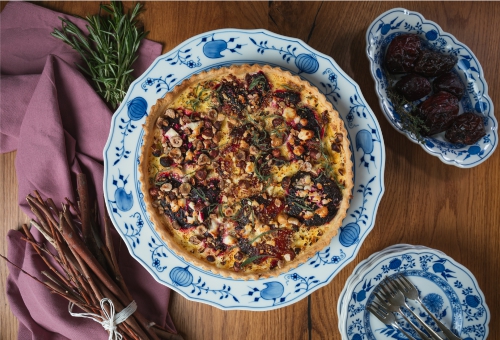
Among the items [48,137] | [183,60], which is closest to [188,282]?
[48,137]

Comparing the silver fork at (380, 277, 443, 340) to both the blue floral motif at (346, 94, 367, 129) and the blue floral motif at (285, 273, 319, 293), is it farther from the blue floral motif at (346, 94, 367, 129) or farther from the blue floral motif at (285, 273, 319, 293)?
the blue floral motif at (346, 94, 367, 129)

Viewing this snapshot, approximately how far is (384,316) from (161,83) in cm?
197

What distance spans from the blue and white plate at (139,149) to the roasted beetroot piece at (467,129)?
0.49 m

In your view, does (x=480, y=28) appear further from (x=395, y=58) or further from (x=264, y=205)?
(x=264, y=205)

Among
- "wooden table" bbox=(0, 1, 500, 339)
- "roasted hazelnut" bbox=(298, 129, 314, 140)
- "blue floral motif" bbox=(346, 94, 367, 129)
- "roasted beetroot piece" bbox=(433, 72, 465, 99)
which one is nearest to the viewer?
"roasted hazelnut" bbox=(298, 129, 314, 140)

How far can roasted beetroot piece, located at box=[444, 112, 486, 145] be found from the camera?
8.18 feet

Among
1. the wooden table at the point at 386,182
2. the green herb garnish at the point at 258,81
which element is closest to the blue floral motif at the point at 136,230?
the wooden table at the point at 386,182

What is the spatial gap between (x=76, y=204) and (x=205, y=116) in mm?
997

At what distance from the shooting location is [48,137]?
2.52 metres

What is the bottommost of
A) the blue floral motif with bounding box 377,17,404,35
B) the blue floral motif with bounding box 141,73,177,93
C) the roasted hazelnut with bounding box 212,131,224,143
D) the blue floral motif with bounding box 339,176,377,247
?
the blue floral motif with bounding box 339,176,377,247

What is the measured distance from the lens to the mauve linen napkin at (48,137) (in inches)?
99.5

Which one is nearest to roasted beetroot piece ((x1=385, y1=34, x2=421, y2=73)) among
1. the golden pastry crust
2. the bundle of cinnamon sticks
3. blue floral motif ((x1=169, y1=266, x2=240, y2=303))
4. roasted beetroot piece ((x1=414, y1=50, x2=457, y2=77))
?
roasted beetroot piece ((x1=414, y1=50, x2=457, y2=77))

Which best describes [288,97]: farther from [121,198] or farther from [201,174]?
[121,198]

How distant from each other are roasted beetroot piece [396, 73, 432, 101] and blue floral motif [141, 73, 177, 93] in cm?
138
